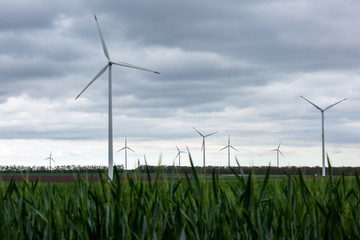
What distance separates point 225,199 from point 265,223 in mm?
467

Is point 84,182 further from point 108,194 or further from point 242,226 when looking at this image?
point 242,226

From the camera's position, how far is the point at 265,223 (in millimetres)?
4406

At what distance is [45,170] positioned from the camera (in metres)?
125

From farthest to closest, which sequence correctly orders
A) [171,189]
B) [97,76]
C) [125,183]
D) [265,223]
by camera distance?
[97,76] < [171,189] < [265,223] < [125,183]

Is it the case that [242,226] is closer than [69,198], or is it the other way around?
[242,226]

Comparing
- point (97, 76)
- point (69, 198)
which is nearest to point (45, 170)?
point (97, 76)

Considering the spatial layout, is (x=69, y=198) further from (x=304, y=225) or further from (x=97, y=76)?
(x=97, y=76)

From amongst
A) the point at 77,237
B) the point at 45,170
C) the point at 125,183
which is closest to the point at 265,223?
the point at 125,183

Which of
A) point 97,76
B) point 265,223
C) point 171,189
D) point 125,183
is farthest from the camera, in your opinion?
point 97,76

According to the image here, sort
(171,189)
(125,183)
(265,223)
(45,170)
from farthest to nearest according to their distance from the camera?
(45,170) → (171,189) → (265,223) → (125,183)

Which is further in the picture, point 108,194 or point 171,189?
point 171,189

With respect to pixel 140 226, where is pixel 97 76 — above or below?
above

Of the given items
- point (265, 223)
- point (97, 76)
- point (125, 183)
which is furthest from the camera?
point (97, 76)

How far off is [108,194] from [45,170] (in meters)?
126
